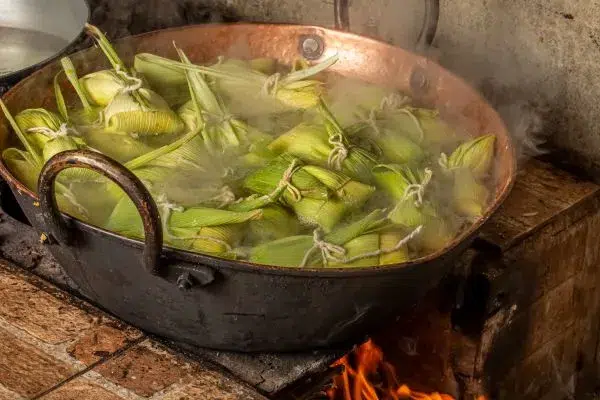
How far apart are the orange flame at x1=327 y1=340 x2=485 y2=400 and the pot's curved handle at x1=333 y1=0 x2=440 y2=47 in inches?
46.3

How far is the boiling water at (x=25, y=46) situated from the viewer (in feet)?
12.7

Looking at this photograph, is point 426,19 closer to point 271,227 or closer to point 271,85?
point 271,85

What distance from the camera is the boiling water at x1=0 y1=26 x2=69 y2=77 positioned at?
3.88m

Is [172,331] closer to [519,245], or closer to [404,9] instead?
[519,245]

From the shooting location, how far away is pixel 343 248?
2504mm

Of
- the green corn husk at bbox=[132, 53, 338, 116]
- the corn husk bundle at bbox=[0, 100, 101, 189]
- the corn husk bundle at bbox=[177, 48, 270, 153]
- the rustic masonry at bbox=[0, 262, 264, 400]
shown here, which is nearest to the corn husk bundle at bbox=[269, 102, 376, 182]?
the corn husk bundle at bbox=[177, 48, 270, 153]

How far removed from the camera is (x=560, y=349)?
3795 millimetres

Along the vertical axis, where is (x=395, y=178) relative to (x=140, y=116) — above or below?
below

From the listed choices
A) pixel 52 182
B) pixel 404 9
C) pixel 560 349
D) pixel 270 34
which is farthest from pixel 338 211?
pixel 404 9

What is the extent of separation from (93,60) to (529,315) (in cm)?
193

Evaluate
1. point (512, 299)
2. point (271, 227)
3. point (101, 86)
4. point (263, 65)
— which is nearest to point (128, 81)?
point (101, 86)

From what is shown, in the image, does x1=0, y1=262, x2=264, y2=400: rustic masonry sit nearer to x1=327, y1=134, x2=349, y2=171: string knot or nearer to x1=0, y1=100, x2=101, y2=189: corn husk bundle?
x1=0, y1=100, x2=101, y2=189: corn husk bundle

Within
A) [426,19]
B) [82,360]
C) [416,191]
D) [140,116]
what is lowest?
Result: [82,360]

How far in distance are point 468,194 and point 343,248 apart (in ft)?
1.70
